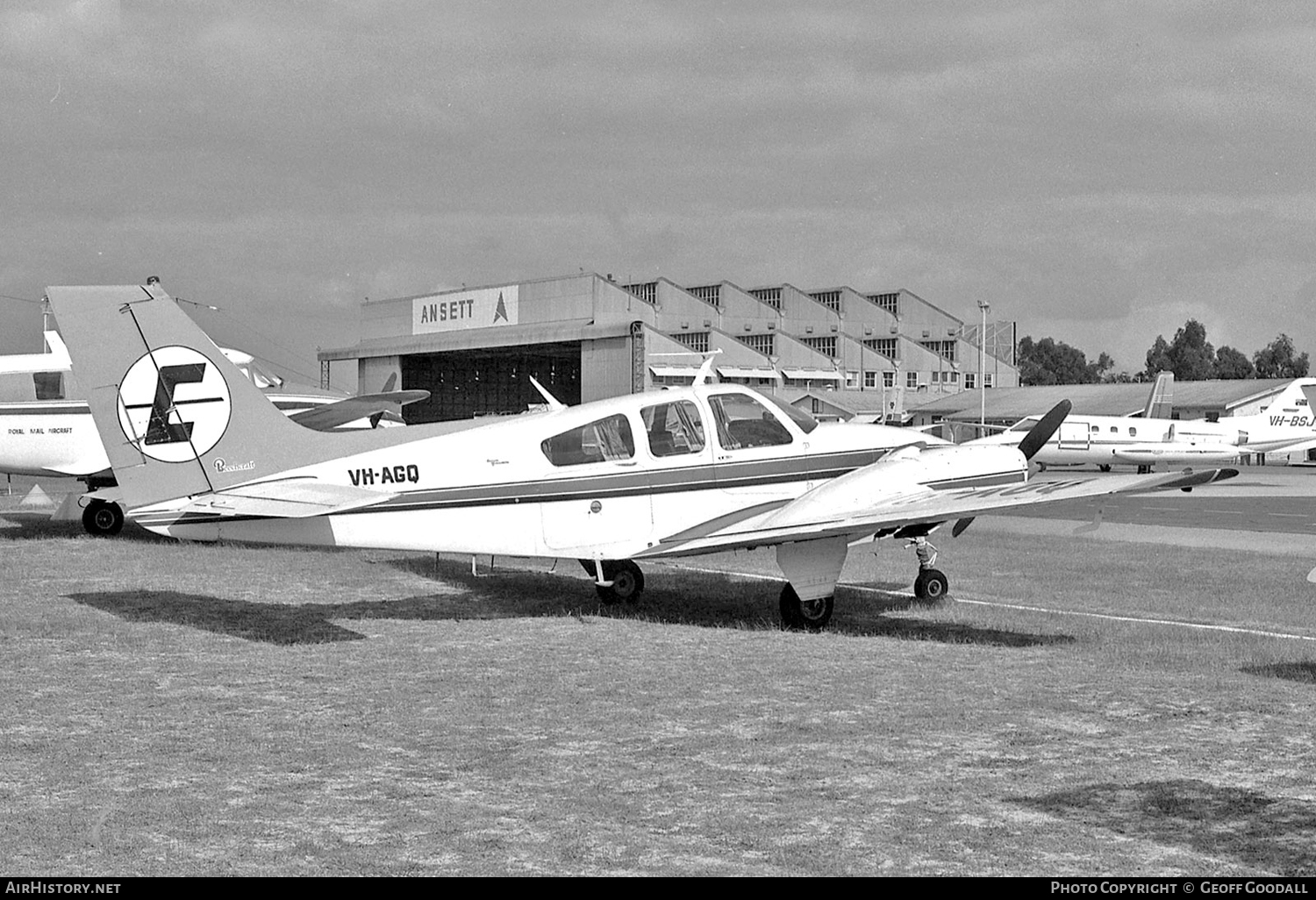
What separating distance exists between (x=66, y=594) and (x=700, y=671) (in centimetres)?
826

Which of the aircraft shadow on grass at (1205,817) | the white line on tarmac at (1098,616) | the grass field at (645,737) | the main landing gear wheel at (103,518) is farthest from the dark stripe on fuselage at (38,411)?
the aircraft shadow on grass at (1205,817)

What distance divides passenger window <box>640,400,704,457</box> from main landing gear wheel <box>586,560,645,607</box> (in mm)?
2077

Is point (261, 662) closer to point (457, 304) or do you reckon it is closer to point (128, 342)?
point (128, 342)

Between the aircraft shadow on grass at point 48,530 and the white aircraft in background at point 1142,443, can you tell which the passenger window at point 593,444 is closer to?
the aircraft shadow on grass at point 48,530

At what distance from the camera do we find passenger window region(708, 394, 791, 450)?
13.0 meters

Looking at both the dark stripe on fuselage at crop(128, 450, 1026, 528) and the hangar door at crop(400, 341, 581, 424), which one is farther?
the hangar door at crop(400, 341, 581, 424)

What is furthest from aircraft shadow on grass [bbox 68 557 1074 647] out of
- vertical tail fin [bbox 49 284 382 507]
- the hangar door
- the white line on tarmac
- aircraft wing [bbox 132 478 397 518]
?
the hangar door

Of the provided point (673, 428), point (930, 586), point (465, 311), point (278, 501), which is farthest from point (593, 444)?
point (465, 311)

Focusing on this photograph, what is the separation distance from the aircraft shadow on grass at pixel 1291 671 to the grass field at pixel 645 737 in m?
0.05

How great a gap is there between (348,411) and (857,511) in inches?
519

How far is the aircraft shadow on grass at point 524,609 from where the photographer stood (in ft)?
39.8

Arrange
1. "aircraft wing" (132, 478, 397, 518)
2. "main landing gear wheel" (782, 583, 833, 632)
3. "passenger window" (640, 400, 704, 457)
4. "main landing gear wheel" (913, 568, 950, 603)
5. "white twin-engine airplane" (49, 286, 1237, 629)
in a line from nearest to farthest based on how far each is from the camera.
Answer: "aircraft wing" (132, 478, 397, 518) < "white twin-engine airplane" (49, 286, 1237, 629) < "main landing gear wheel" (782, 583, 833, 632) < "passenger window" (640, 400, 704, 457) < "main landing gear wheel" (913, 568, 950, 603)

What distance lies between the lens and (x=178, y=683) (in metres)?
9.43

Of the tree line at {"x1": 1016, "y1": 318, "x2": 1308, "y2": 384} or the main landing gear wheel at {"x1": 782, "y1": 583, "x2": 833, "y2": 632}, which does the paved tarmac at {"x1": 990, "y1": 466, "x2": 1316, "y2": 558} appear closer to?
the main landing gear wheel at {"x1": 782, "y1": 583, "x2": 833, "y2": 632}
